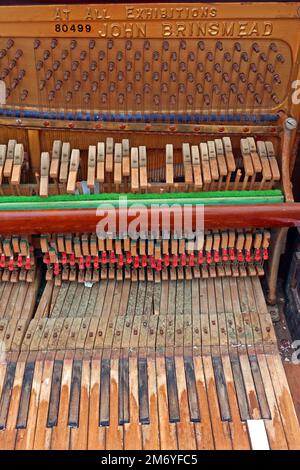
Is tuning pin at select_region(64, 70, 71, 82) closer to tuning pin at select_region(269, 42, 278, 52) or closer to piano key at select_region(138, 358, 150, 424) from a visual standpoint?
tuning pin at select_region(269, 42, 278, 52)

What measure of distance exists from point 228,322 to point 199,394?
50 cm

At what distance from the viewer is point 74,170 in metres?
2.68

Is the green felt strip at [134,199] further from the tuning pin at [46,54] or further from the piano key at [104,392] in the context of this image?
the piano key at [104,392]

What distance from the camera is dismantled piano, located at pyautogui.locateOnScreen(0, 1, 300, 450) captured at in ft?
7.93

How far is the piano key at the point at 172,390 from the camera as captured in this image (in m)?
2.44

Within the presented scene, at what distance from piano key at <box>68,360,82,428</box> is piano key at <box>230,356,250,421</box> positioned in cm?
84

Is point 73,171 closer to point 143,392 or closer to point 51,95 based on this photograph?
point 51,95

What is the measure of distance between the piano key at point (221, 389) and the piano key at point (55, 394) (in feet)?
2.79

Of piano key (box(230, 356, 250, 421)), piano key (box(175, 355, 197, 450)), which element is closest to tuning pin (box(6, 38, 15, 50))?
piano key (box(175, 355, 197, 450))

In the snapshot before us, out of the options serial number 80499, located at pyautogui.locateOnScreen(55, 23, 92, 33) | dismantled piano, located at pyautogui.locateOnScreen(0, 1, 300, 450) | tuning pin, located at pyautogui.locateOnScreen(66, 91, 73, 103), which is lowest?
dismantled piano, located at pyautogui.locateOnScreen(0, 1, 300, 450)

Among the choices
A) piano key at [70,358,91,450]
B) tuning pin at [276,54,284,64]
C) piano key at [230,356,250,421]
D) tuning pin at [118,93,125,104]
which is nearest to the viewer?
piano key at [70,358,91,450]

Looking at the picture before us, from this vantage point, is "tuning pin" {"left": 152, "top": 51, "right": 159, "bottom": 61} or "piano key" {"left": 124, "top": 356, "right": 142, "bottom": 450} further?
"tuning pin" {"left": 152, "top": 51, "right": 159, "bottom": 61}

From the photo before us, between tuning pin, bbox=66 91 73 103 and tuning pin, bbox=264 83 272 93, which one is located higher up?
tuning pin, bbox=66 91 73 103

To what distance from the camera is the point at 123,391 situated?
2.54 m
